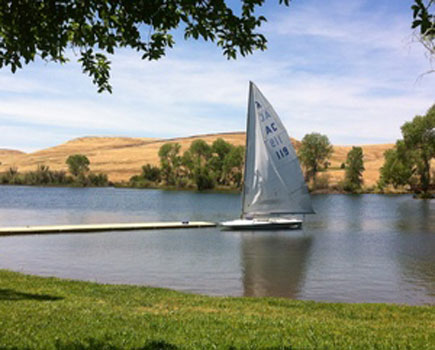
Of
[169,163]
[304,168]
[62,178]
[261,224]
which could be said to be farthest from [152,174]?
[261,224]

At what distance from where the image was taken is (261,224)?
47.2 meters

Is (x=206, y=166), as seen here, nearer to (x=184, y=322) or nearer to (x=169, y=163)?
(x=169, y=163)

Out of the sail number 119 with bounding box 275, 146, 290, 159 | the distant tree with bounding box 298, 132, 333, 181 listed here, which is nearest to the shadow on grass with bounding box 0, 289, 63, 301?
the sail number 119 with bounding box 275, 146, 290, 159

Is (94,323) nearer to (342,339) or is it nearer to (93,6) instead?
(342,339)

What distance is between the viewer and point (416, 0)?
786cm

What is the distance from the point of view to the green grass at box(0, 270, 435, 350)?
1012 centimetres

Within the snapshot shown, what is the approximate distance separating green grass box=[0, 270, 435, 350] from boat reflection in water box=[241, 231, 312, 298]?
5130mm

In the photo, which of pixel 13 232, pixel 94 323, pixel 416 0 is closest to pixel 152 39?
pixel 416 0

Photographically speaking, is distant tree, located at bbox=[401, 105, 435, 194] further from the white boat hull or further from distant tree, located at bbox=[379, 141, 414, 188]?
the white boat hull

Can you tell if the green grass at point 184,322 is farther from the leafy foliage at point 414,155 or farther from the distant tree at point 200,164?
the distant tree at point 200,164

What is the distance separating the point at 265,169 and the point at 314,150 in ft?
350

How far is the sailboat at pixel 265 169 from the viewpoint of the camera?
46594 mm

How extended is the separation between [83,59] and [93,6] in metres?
2.10

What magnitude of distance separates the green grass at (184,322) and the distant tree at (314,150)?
13317 cm
